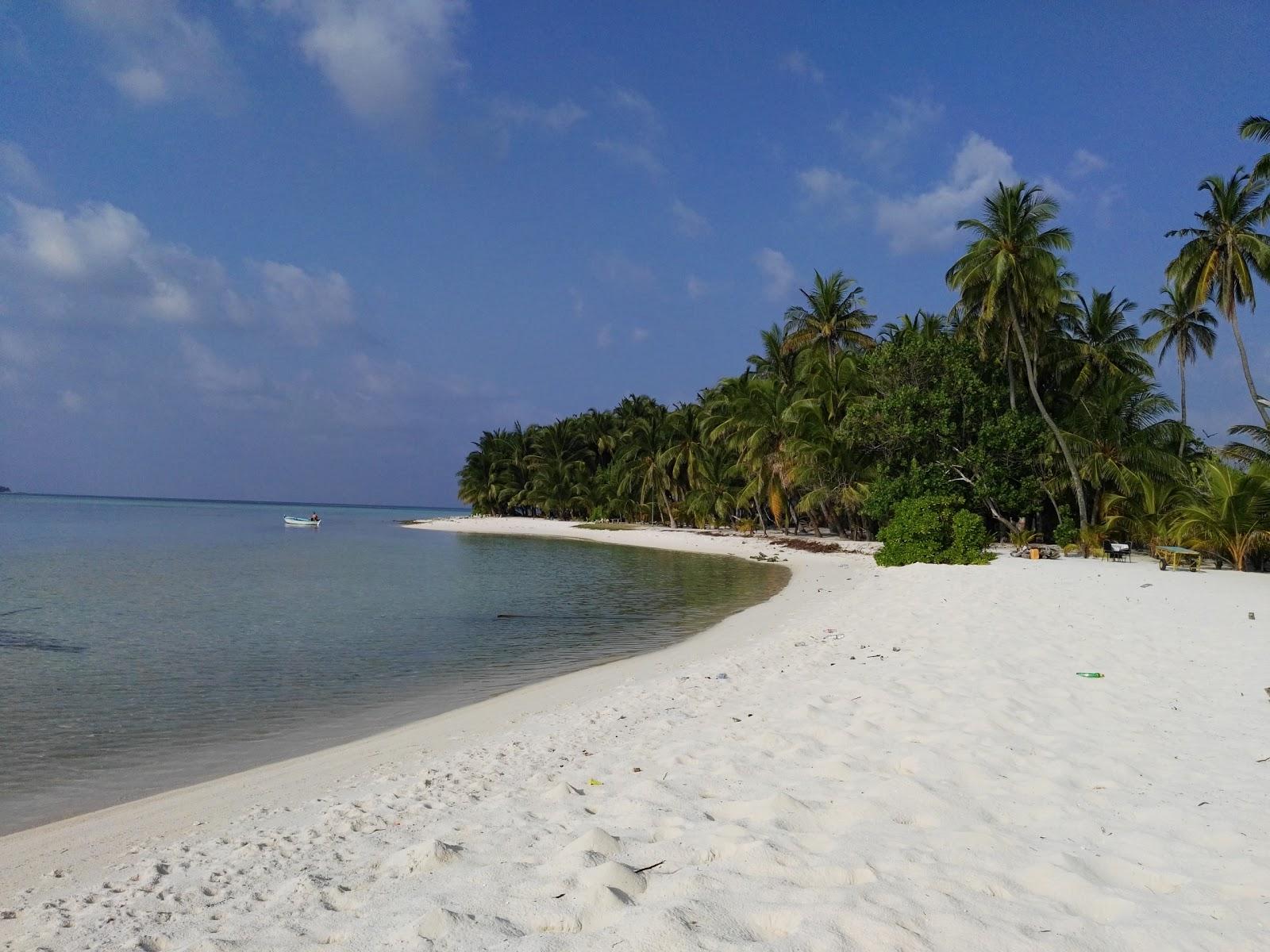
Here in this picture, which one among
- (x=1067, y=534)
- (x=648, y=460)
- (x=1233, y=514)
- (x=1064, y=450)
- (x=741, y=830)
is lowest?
(x=741, y=830)

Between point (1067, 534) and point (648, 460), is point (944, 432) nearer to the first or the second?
point (1067, 534)

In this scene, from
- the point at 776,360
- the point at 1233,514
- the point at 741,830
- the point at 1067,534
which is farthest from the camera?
the point at 776,360

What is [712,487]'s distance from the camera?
5078cm

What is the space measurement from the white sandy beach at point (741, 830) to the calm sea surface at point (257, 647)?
1.15 metres

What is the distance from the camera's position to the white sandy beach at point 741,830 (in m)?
2.88

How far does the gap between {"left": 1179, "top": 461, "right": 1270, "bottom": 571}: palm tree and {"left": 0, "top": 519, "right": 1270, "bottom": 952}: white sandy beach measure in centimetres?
1453

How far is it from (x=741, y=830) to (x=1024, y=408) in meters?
32.7

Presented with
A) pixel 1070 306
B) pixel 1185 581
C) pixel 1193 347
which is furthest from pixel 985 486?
Answer: pixel 1193 347

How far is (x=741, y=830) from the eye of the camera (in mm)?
3721

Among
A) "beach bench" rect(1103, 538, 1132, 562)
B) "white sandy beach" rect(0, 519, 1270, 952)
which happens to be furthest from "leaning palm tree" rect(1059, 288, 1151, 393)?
"white sandy beach" rect(0, 519, 1270, 952)

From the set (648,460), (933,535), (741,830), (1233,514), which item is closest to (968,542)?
(933,535)

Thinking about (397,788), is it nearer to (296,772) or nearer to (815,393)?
(296,772)

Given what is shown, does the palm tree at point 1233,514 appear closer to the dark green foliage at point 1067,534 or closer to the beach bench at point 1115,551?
the beach bench at point 1115,551

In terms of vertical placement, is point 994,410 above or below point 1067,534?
above
